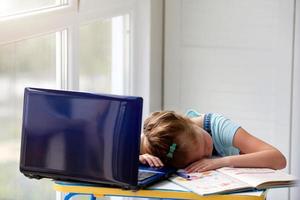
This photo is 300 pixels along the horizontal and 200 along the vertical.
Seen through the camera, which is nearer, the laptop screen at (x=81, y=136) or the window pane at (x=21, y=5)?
the laptop screen at (x=81, y=136)

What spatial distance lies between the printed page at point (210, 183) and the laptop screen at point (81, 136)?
163 millimetres

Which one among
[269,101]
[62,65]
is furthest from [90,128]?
[269,101]

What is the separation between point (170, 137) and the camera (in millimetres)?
1812

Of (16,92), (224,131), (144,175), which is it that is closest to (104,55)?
(16,92)

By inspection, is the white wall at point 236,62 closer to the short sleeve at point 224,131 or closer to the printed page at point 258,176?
the short sleeve at point 224,131

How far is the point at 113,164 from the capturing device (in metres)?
1.60

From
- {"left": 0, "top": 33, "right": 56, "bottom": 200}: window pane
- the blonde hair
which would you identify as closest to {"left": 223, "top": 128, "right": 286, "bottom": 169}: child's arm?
the blonde hair

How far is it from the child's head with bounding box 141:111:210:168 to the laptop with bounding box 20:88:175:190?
0.38 ft

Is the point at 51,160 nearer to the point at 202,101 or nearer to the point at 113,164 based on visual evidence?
the point at 113,164

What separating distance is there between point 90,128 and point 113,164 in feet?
0.36

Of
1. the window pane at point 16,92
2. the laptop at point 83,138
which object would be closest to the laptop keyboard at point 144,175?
the laptop at point 83,138

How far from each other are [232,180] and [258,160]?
190 millimetres

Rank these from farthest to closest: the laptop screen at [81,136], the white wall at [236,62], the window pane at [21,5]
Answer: the white wall at [236,62], the window pane at [21,5], the laptop screen at [81,136]

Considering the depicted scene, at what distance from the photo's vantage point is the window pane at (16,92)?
6.89 ft
